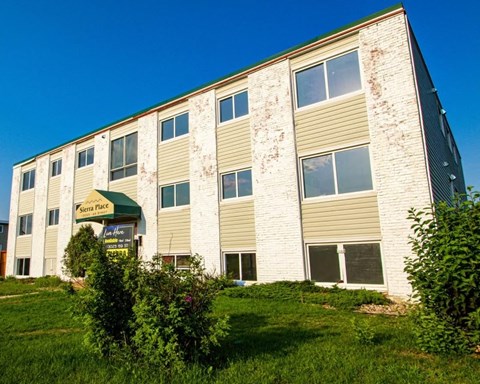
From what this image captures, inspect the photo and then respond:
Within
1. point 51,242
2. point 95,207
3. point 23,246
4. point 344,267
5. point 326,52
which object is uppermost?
point 326,52

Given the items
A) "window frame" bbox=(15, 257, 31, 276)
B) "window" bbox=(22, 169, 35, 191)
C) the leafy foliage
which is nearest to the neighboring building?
the leafy foliage

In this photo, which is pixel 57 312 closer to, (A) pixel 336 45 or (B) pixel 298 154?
(B) pixel 298 154

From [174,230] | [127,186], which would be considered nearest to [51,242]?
[127,186]

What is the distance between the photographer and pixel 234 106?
15023mm

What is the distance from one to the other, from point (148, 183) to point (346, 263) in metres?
11.3

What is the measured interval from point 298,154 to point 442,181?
572cm

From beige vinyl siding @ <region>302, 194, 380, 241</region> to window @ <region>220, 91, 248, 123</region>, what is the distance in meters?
5.61

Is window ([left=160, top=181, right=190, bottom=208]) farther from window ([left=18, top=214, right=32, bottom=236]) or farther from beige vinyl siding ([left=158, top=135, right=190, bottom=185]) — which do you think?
window ([left=18, top=214, right=32, bottom=236])

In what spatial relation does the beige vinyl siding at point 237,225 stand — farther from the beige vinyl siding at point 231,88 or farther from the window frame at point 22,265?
the window frame at point 22,265

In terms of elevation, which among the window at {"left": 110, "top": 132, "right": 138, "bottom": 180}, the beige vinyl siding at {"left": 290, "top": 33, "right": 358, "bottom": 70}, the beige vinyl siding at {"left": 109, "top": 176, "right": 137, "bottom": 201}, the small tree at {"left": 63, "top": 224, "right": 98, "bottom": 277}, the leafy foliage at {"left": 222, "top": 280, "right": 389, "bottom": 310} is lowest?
the leafy foliage at {"left": 222, "top": 280, "right": 389, "bottom": 310}

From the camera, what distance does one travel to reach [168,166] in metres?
16.7

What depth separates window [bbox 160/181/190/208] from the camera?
628 inches

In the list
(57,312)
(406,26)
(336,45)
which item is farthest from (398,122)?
(57,312)

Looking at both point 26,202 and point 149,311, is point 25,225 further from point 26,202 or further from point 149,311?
point 149,311
